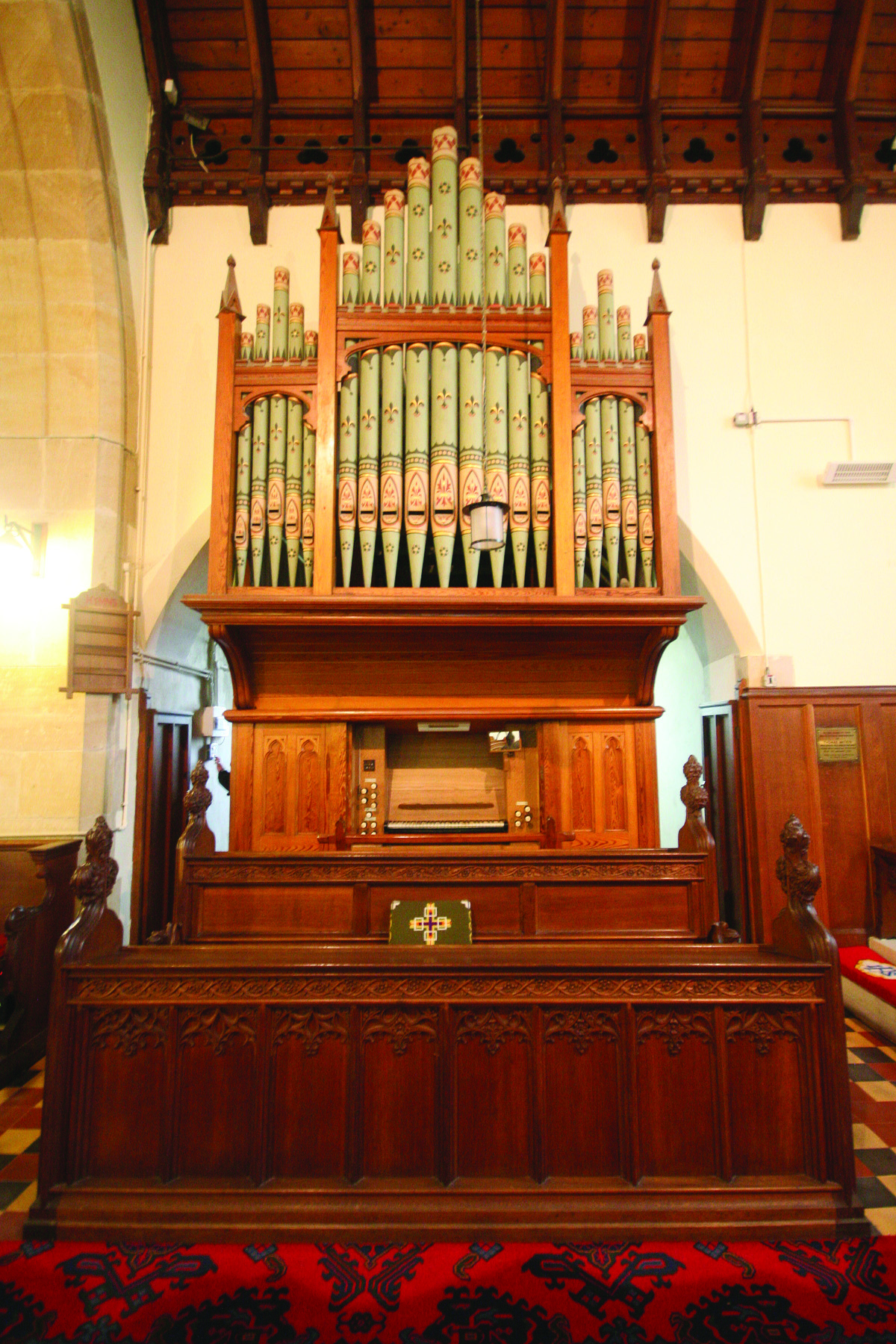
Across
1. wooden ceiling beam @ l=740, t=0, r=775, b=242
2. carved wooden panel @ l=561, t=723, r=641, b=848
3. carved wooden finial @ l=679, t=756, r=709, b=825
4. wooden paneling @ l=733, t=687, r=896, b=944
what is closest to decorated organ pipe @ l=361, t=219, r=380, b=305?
wooden ceiling beam @ l=740, t=0, r=775, b=242

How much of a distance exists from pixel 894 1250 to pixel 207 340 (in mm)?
5862

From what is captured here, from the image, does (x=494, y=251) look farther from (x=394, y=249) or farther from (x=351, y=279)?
(x=351, y=279)

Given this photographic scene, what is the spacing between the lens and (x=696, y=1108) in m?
2.04

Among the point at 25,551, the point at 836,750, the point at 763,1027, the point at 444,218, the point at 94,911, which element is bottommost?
the point at 763,1027

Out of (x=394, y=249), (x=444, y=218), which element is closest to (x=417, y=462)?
(x=394, y=249)

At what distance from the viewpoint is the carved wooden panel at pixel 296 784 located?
4477 mm

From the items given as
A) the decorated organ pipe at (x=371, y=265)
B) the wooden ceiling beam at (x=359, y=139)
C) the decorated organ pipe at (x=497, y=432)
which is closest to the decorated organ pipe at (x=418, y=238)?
the decorated organ pipe at (x=371, y=265)

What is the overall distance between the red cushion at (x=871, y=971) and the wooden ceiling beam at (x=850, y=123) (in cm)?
491

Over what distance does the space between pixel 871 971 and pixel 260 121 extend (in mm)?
6717

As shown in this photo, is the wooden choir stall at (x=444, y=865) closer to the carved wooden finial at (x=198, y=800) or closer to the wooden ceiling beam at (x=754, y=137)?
the carved wooden finial at (x=198, y=800)

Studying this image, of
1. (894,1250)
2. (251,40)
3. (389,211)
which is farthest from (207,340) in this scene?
(894,1250)

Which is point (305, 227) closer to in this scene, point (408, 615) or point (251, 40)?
point (251, 40)

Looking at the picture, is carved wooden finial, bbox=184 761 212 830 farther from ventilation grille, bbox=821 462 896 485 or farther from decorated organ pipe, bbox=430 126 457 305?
ventilation grille, bbox=821 462 896 485

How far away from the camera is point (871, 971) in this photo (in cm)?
395
